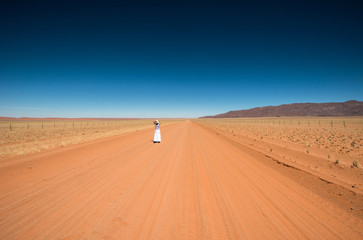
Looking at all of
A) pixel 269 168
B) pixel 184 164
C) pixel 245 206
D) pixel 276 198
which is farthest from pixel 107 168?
pixel 269 168

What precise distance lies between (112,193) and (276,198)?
4159mm

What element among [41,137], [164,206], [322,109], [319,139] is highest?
[322,109]

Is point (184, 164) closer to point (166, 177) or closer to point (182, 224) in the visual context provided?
point (166, 177)

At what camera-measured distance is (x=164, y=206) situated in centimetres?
337

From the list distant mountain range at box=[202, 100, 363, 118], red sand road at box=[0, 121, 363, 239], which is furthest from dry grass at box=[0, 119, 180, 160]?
distant mountain range at box=[202, 100, 363, 118]

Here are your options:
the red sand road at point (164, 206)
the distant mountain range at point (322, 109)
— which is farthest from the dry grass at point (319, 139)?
the distant mountain range at point (322, 109)

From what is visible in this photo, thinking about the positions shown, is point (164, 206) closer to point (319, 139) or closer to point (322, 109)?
point (319, 139)

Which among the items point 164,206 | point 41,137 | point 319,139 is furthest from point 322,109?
point 41,137

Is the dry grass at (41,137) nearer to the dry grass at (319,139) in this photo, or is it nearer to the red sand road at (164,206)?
the red sand road at (164,206)

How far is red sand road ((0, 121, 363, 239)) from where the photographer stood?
8.58ft

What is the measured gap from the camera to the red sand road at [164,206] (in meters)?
2.62

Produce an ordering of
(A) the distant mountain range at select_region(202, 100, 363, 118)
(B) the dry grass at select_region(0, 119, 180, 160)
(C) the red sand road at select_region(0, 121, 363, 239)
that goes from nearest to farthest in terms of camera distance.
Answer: (C) the red sand road at select_region(0, 121, 363, 239) → (B) the dry grass at select_region(0, 119, 180, 160) → (A) the distant mountain range at select_region(202, 100, 363, 118)

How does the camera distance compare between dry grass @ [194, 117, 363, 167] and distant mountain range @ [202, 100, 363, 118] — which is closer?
dry grass @ [194, 117, 363, 167]

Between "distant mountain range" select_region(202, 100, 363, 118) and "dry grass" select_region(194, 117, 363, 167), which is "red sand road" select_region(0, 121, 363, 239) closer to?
"dry grass" select_region(194, 117, 363, 167)
